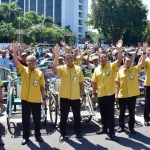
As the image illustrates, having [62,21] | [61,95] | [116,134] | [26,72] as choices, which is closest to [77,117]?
[61,95]

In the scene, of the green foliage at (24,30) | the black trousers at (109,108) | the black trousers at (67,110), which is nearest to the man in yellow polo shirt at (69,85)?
the black trousers at (67,110)

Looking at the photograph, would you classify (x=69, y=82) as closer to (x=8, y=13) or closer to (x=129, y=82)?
(x=129, y=82)

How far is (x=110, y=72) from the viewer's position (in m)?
5.83

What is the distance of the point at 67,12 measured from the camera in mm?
100562

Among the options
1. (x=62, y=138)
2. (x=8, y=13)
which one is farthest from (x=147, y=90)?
(x=8, y=13)

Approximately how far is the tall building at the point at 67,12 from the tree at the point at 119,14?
51.8m

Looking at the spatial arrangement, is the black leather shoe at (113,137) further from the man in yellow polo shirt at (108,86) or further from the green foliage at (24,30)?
the green foliage at (24,30)

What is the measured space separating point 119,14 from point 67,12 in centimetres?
5751

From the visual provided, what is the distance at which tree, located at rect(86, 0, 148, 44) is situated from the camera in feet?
148

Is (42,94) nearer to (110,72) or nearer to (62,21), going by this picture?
(110,72)

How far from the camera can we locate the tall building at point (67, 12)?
99.4 meters

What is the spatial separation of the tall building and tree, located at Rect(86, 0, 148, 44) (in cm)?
5183

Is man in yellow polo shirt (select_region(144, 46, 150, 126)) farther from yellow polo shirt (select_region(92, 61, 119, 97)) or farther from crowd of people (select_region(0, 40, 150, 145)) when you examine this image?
yellow polo shirt (select_region(92, 61, 119, 97))

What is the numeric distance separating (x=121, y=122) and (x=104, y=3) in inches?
1628
